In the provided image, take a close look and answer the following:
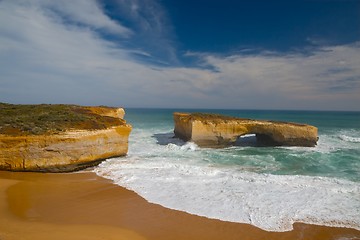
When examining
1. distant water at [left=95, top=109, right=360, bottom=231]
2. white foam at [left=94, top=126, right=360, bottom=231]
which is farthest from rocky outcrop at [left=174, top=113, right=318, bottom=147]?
white foam at [left=94, top=126, right=360, bottom=231]

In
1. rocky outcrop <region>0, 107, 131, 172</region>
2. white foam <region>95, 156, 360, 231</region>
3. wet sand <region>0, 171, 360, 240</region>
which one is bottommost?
wet sand <region>0, 171, 360, 240</region>

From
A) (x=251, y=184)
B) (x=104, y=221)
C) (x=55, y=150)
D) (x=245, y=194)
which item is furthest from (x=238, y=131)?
(x=104, y=221)

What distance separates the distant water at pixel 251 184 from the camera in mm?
8766

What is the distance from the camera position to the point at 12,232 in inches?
259

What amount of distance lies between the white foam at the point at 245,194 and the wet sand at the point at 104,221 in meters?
0.46

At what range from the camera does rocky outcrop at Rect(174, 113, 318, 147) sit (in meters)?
23.0

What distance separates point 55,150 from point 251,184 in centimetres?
1020

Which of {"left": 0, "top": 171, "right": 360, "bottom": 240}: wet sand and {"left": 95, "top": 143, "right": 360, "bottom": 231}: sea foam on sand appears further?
{"left": 95, "top": 143, "right": 360, "bottom": 231}: sea foam on sand

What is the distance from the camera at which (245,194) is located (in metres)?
10.4

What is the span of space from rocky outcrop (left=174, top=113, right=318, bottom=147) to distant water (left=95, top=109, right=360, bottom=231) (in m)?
3.40

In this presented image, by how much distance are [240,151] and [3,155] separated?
1637cm

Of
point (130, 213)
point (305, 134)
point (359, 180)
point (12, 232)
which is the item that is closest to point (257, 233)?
point (130, 213)

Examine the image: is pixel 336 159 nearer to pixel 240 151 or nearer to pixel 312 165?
pixel 312 165

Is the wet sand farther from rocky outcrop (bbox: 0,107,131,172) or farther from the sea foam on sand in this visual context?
rocky outcrop (bbox: 0,107,131,172)
